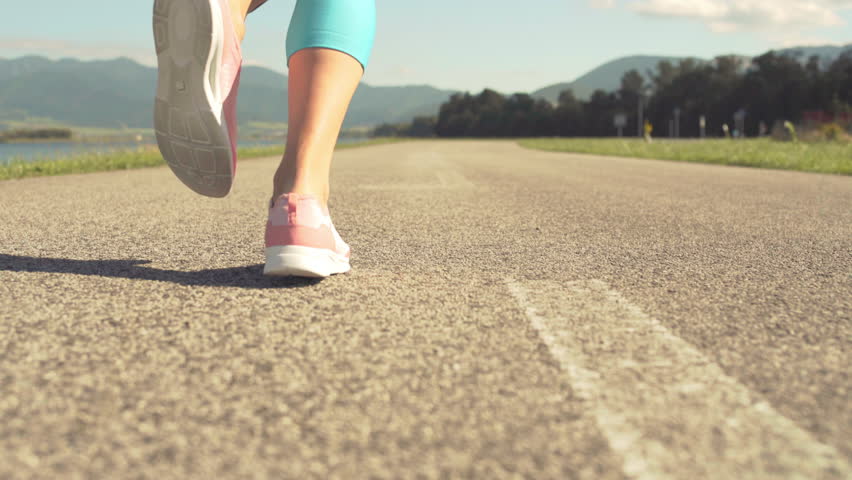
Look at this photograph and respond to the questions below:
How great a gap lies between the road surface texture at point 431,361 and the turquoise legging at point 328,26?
703 mm

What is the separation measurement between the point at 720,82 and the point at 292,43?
90.9 m

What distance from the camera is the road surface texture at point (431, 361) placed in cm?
83

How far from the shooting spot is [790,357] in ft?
3.99

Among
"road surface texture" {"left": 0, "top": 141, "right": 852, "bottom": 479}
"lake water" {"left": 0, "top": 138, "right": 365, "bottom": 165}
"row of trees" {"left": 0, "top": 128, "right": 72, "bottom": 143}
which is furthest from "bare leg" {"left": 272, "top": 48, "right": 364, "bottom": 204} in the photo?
"row of trees" {"left": 0, "top": 128, "right": 72, "bottom": 143}

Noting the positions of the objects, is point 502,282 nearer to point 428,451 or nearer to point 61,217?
point 428,451

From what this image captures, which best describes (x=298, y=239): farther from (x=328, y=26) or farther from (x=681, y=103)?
(x=681, y=103)

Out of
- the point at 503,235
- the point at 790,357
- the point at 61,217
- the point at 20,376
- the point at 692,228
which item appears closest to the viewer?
the point at 20,376

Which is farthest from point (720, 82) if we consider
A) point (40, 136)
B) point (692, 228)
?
point (692, 228)

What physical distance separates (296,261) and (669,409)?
1.05m

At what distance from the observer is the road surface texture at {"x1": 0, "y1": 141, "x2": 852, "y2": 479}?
0.83 meters

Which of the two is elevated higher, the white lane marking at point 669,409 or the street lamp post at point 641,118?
the street lamp post at point 641,118

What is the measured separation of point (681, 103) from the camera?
8638cm

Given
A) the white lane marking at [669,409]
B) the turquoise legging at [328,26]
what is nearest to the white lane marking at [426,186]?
the turquoise legging at [328,26]

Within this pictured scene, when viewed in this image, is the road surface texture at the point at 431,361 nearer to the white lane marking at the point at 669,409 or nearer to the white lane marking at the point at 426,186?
the white lane marking at the point at 669,409
